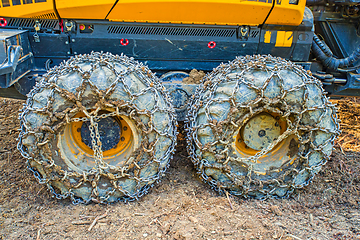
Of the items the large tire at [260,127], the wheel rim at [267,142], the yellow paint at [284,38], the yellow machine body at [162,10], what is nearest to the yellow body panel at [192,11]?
the yellow machine body at [162,10]

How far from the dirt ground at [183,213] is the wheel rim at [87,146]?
41cm

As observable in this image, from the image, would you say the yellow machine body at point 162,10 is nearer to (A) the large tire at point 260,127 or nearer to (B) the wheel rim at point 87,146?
(A) the large tire at point 260,127

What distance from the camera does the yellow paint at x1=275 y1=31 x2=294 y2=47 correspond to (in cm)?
346

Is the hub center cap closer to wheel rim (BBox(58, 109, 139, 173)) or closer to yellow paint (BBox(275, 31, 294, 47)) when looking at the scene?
yellow paint (BBox(275, 31, 294, 47))

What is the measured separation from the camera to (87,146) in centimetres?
296

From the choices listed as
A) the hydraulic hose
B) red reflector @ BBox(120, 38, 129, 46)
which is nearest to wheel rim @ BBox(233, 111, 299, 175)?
the hydraulic hose

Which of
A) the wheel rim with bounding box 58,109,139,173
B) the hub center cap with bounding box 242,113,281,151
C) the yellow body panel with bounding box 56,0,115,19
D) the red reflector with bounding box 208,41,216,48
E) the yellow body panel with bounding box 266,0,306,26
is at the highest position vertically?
the yellow body panel with bounding box 266,0,306,26

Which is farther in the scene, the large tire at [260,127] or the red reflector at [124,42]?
the red reflector at [124,42]

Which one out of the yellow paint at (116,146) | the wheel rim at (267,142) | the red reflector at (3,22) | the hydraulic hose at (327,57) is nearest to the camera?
the yellow paint at (116,146)

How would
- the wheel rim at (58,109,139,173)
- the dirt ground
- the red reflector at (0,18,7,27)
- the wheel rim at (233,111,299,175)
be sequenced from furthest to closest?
the red reflector at (0,18,7,27) < the wheel rim at (233,111,299,175) < the wheel rim at (58,109,139,173) < the dirt ground

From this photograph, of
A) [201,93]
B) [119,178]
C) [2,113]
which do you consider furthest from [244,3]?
[2,113]

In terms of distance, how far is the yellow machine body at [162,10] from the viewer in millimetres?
3031

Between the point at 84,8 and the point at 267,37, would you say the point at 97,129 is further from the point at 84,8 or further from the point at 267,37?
the point at 267,37

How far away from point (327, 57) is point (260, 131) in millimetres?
1666
